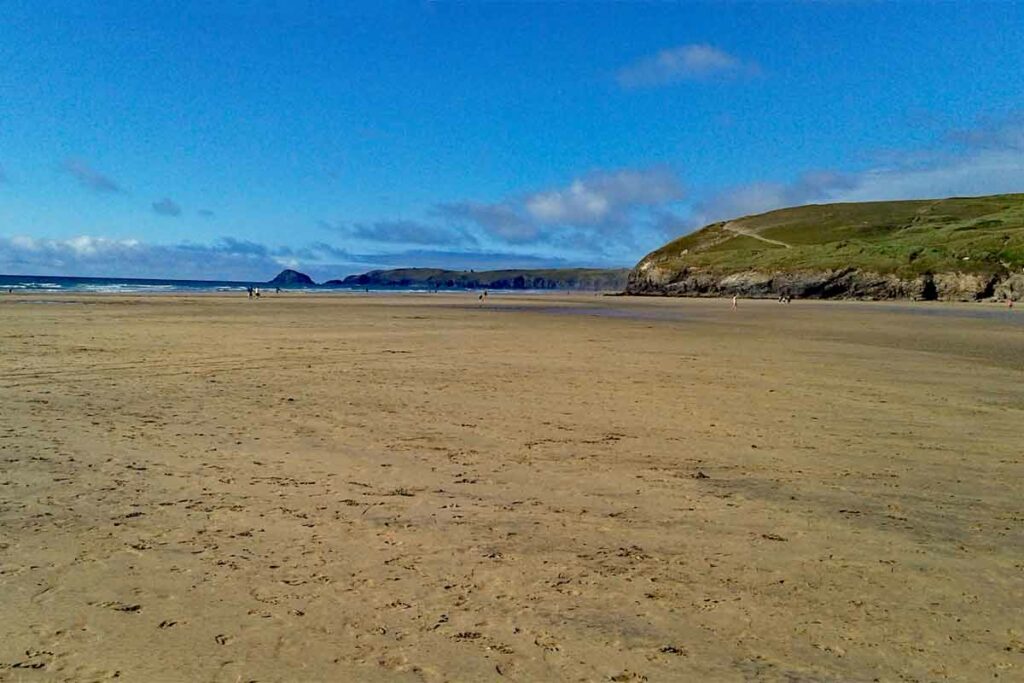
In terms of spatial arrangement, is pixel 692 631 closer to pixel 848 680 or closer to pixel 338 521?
pixel 848 680

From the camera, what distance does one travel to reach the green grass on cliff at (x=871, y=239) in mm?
80688

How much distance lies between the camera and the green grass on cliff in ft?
265

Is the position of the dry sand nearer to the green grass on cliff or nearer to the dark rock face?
the dark rock face

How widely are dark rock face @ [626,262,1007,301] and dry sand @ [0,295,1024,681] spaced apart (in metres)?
73.8

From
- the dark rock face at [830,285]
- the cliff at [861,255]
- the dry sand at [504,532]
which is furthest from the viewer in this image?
the cliff at [861,255]

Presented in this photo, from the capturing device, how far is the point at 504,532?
5.75 meters

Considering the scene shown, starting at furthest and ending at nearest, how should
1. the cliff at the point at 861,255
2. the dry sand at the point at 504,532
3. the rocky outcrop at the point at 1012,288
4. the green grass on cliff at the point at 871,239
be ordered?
the green grass on cliff at the point at 871,239 < the cliff at the point at 861,255 < the rocky outcrop at the point at 1012,288 < the dry sand at the point at 504,532

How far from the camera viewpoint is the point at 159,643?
392 centimetres

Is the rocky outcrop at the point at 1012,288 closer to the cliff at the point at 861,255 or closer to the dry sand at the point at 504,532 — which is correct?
the cliff at the point at 861,255

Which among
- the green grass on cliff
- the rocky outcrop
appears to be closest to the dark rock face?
the rocky outcrop

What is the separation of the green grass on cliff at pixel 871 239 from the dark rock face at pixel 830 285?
1.36m

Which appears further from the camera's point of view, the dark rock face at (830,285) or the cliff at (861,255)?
the cliff at (861,255)

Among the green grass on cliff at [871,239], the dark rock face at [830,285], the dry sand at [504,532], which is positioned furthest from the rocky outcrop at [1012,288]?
the dry sand at [504,532]

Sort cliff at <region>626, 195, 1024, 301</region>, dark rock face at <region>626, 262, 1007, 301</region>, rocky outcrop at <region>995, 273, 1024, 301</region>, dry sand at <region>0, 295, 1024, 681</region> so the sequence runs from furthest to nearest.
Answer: cliff at <region>626, 195, 1024, 301</region> < dark rock face at <region>626, 262, 1007, 301</region> < rocky outcrop at <region>995, 273, 1024, 301</region> < dry sand at <region>0, 295, 1024, 681</region>
